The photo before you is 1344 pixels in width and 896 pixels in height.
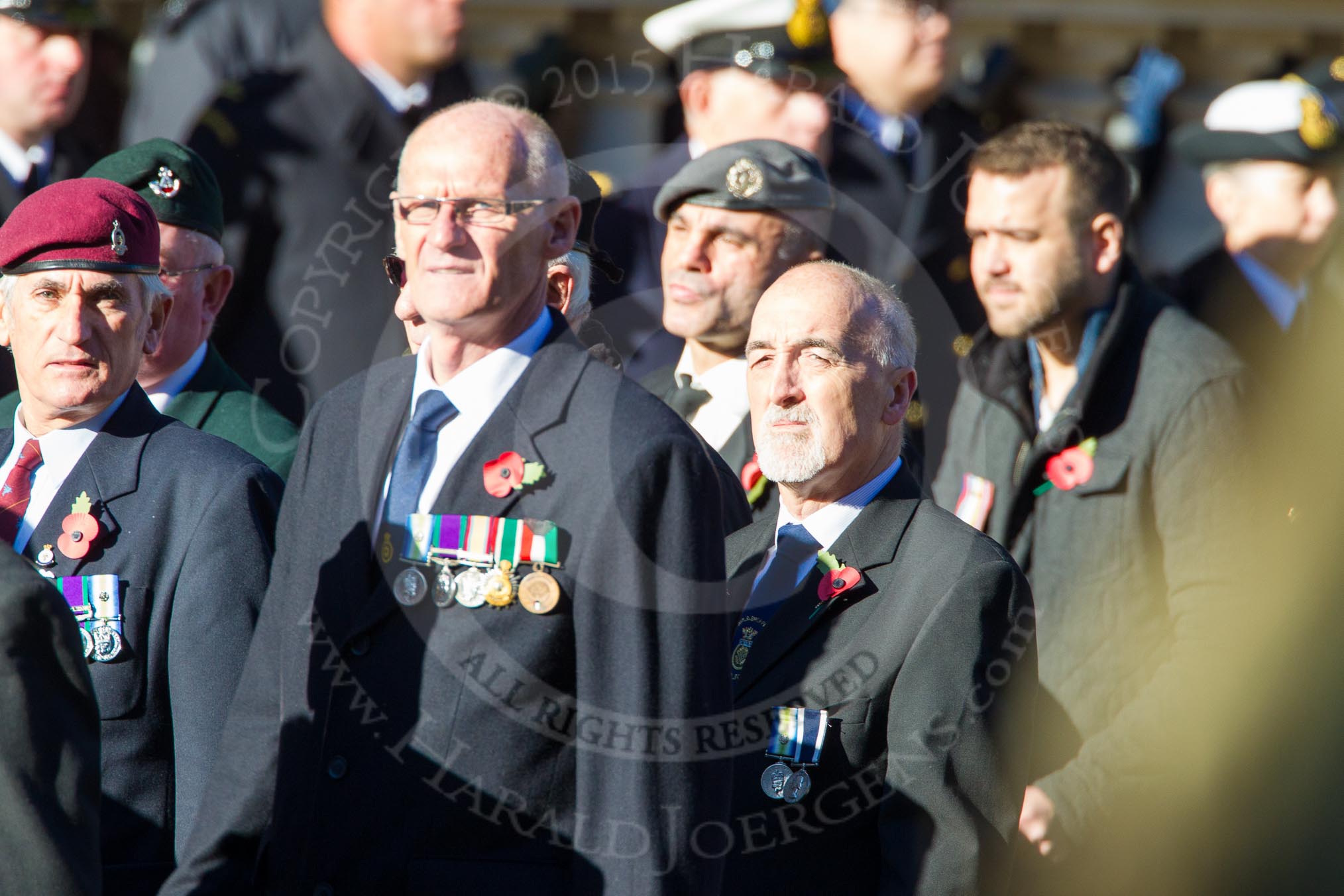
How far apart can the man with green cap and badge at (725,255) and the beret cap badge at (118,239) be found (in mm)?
1486

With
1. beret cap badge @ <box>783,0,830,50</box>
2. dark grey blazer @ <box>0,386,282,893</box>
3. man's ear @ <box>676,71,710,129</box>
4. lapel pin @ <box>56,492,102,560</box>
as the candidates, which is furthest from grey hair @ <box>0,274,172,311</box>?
beret cap badge @ <box>783,0,830,50</box>

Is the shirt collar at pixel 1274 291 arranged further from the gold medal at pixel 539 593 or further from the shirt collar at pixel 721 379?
the gold medal at pixel 539 593

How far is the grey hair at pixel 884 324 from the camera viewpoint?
352 cm

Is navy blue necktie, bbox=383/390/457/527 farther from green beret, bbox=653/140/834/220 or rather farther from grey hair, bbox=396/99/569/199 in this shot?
green beret, bbox=653/140/834/220

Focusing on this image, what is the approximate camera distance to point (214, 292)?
4.32 meters

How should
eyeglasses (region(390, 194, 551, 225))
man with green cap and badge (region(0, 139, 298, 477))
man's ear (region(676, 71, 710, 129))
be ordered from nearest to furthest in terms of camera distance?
eyeglasses (region(390, 194, 551, 225))
man with green cap and badge (region(0, 139, 298, 477))
man's ear (region(676, 71, 710, 129))

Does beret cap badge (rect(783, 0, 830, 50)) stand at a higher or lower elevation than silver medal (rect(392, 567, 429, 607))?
higher

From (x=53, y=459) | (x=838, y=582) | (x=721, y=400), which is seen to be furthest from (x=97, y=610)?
(x=721, y=400)

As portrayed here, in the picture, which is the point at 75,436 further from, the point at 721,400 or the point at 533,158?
the point at 721,400

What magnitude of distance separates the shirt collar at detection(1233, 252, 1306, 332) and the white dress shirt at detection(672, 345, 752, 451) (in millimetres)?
2354

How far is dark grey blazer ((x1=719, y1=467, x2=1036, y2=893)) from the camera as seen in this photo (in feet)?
10.2

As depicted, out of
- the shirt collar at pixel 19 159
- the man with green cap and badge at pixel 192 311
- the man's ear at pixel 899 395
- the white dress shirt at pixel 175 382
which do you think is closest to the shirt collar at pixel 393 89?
the shirt collar at pixel 19 159

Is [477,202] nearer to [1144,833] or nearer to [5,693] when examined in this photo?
[5,693]

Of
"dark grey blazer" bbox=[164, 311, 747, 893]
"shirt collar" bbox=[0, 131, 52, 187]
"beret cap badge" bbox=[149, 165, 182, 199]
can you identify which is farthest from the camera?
"shirt collar" bbox=[0, 131, 52, 187]
